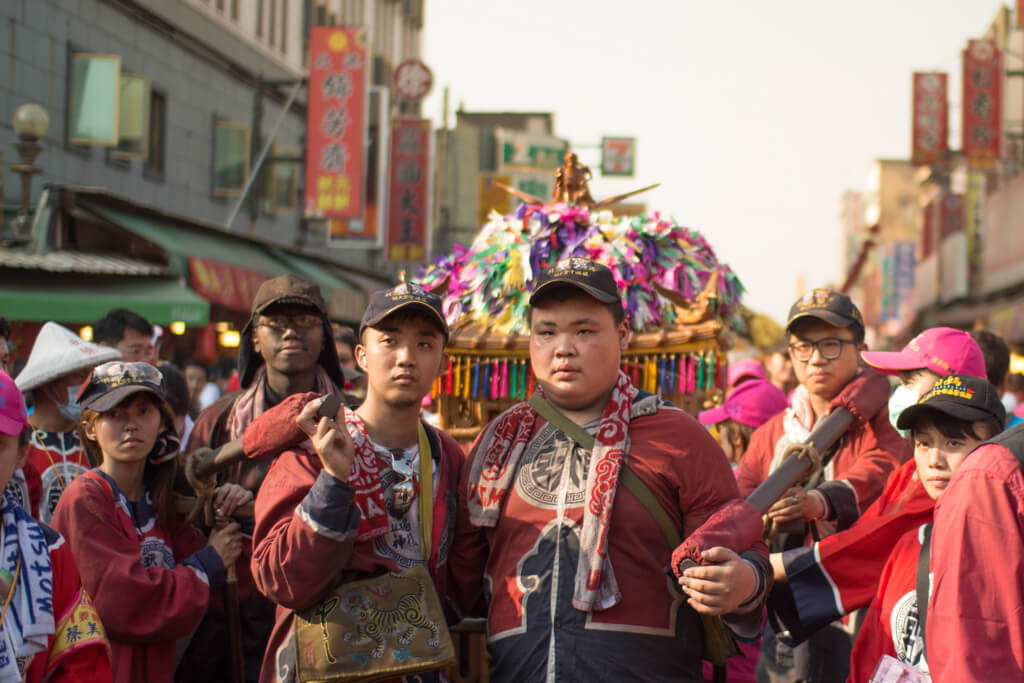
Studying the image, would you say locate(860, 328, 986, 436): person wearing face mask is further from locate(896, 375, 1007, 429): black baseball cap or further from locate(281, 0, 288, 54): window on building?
locate(281, 0, 288, 54): window on building

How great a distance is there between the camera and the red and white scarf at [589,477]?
2.71 m

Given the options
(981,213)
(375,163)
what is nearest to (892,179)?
(981,213)

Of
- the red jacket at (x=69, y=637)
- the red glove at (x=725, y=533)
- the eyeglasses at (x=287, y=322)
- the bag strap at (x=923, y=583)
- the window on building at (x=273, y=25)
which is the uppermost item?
the window on building at (x=273, y=25)

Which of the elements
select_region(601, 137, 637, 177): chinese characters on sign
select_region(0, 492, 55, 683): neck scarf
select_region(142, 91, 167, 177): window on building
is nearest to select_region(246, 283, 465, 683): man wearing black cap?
select_region(0, 492, 55, 683): neck scarf

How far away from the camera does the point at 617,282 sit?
436cm

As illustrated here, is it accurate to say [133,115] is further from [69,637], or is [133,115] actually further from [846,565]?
[846,565]

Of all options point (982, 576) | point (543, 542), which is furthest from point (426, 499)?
point (982, 576)

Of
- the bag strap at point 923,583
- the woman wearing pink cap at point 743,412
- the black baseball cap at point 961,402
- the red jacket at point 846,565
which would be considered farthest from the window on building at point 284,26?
the bag strap at point 923,583

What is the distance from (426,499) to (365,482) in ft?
0.65

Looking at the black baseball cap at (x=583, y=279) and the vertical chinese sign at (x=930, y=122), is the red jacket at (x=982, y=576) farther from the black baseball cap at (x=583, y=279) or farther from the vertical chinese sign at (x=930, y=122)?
the vertical chinese sign at (x=930, y=122)

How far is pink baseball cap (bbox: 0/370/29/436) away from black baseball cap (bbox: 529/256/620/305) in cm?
141

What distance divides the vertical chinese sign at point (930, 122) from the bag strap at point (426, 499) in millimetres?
24023

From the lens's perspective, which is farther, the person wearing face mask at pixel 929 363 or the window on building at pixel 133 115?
the window on building at pixel 133 115

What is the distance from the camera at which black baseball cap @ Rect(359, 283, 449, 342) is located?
303cm
